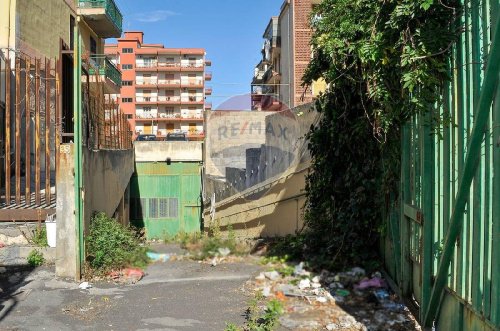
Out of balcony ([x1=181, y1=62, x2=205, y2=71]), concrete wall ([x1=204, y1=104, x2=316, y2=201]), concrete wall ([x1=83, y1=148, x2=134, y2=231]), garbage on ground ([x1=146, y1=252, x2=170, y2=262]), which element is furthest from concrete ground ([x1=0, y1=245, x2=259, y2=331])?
balcony ([x1=181, y1=62, x2=205, y2=71])

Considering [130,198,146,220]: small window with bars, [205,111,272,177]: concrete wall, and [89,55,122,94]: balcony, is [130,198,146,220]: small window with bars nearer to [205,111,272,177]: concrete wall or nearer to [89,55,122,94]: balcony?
[205,111,272,177]: concrete wall

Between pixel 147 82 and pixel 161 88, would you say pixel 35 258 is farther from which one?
pixel 147 82

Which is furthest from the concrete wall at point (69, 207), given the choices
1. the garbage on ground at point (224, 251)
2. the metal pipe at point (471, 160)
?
the metal pipe at point (471, 160)

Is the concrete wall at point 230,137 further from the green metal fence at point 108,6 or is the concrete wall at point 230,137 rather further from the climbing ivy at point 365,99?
the climbing ivy at point 365,99

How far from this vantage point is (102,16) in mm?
22172

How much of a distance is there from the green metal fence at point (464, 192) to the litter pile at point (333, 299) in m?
0.41

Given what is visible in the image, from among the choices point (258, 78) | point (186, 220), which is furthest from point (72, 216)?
point (258, 78)

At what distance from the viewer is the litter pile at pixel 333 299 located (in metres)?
5.12

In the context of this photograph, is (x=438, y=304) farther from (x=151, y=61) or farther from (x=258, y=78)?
(x=151, y=61)

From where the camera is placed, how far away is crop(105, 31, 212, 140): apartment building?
68.5 m

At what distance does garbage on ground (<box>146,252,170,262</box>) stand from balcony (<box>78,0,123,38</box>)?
1607 centimetres

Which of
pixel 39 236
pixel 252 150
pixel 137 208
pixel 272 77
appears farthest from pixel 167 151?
pixel 272 77

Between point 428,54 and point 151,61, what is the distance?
7029 centimetres

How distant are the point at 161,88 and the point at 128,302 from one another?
65.5 metres
